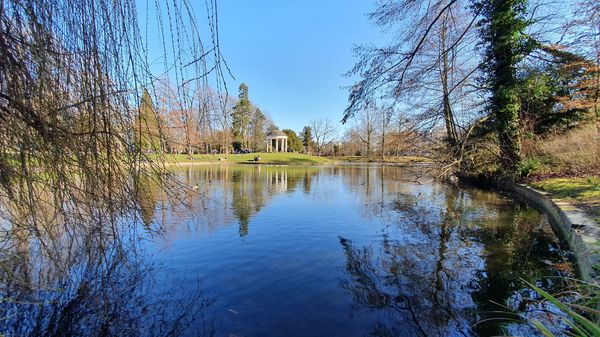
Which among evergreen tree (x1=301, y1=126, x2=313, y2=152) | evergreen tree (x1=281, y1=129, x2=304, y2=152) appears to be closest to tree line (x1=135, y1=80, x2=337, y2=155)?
evergreen tree (x1=281, y1=129, x2=304, y2=152)

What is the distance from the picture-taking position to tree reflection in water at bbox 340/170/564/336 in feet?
11.7

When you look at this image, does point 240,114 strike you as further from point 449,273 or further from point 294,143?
point 294,143

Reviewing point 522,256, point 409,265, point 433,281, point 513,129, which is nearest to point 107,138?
point 433,281

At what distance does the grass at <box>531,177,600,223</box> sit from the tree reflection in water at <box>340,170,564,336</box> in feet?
3.04

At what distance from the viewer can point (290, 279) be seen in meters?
4.80

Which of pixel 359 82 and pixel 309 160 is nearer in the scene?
pixel 359 82

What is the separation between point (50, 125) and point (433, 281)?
16.3 feet

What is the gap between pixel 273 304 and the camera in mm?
3975

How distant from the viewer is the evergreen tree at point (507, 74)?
432 inches

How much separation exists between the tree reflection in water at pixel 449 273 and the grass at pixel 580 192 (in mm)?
928

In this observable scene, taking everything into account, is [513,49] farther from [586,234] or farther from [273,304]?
[273,304]

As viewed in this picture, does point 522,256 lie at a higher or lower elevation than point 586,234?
lower

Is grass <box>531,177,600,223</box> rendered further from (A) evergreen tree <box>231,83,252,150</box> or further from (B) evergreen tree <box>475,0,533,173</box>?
(A) evergreen tree <box>231,83,252,150</box>

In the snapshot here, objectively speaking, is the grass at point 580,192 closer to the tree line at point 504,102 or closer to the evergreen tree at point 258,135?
the tree line at point 504,102
